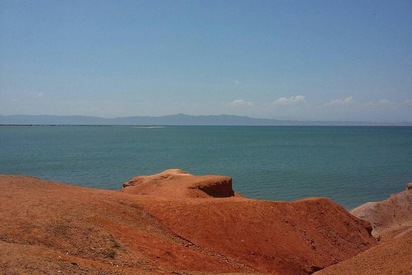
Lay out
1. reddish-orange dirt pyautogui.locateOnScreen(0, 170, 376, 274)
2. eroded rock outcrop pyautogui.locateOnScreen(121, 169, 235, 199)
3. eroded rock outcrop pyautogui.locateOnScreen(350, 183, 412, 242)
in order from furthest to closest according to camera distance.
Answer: eroded rock outcrop pyautogui.locateOnScreen(350, 183, 412, 242) → eroded rock outcrop pyautogui.locateOnScreen(121, 169, 235, 199) → reddish-orange dirt pyautogui.locateOnScreen(0, 170, 376, 274)

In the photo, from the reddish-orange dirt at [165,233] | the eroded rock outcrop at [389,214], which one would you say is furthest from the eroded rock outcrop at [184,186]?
the eroded rock outcrop at [389,214]

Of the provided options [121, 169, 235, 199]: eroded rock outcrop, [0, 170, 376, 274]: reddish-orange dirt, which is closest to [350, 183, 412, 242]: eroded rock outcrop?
[0, 170, 376, 274]: reddish-orange dirt

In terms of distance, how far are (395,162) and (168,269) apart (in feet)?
231

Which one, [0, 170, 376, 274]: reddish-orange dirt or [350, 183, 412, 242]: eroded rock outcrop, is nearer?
[0, 170, 376, 274]: reddish-orange dirt

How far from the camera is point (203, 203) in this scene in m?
21.8

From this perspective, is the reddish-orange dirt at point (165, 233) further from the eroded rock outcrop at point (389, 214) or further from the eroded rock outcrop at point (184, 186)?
the eroded rock outcrop at point (389, 214)

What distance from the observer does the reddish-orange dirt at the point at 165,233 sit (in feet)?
44.2

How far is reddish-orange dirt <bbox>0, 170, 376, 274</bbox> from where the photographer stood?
44.2ft

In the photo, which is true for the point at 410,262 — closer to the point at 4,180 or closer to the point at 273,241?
the point at 273,241

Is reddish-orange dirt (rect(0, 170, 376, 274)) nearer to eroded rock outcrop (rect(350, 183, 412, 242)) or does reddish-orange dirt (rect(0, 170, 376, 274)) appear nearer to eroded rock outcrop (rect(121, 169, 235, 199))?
eroded rock outcrop (rect(121, 169, 235, 199))

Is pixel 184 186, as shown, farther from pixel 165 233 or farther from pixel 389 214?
pixel 389 214

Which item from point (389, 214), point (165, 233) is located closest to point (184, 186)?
point (165, 233)

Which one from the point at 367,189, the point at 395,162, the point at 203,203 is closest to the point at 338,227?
the point at 203,203

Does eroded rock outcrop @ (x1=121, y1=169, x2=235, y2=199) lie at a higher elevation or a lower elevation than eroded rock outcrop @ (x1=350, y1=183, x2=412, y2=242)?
higher
